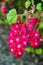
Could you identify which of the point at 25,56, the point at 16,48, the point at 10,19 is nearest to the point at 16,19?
the point at 10,19

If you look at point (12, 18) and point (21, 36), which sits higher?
point (12, 18)

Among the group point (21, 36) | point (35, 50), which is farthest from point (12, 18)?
point (35, 50)

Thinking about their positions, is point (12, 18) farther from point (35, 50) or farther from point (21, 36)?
point (35, 50)

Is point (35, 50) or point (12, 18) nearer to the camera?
point (12, 18)

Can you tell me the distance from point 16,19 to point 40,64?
60.8 inches

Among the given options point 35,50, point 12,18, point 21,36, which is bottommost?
point 35,50

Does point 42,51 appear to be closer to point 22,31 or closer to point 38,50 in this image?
point 38,50

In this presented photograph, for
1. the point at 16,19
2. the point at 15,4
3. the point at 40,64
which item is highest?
the point at 16,19

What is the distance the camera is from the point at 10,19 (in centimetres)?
181

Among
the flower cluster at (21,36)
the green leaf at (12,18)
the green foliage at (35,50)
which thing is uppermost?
the green leaf at (12,18)

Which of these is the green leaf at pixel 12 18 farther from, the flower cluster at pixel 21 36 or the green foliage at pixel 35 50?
the green foliage at pixel 35 50

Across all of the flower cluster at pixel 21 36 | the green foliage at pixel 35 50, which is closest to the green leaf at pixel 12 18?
the flower cluster at pixel 21 36

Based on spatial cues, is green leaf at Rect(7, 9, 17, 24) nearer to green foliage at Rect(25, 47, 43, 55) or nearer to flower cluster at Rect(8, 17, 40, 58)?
flower cluster at Rect(8, 17, 40, 58)

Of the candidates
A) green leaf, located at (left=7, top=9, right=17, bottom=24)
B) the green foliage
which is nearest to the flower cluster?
green leaf, located at (left=7, top=9, right=17, bottom=24)
